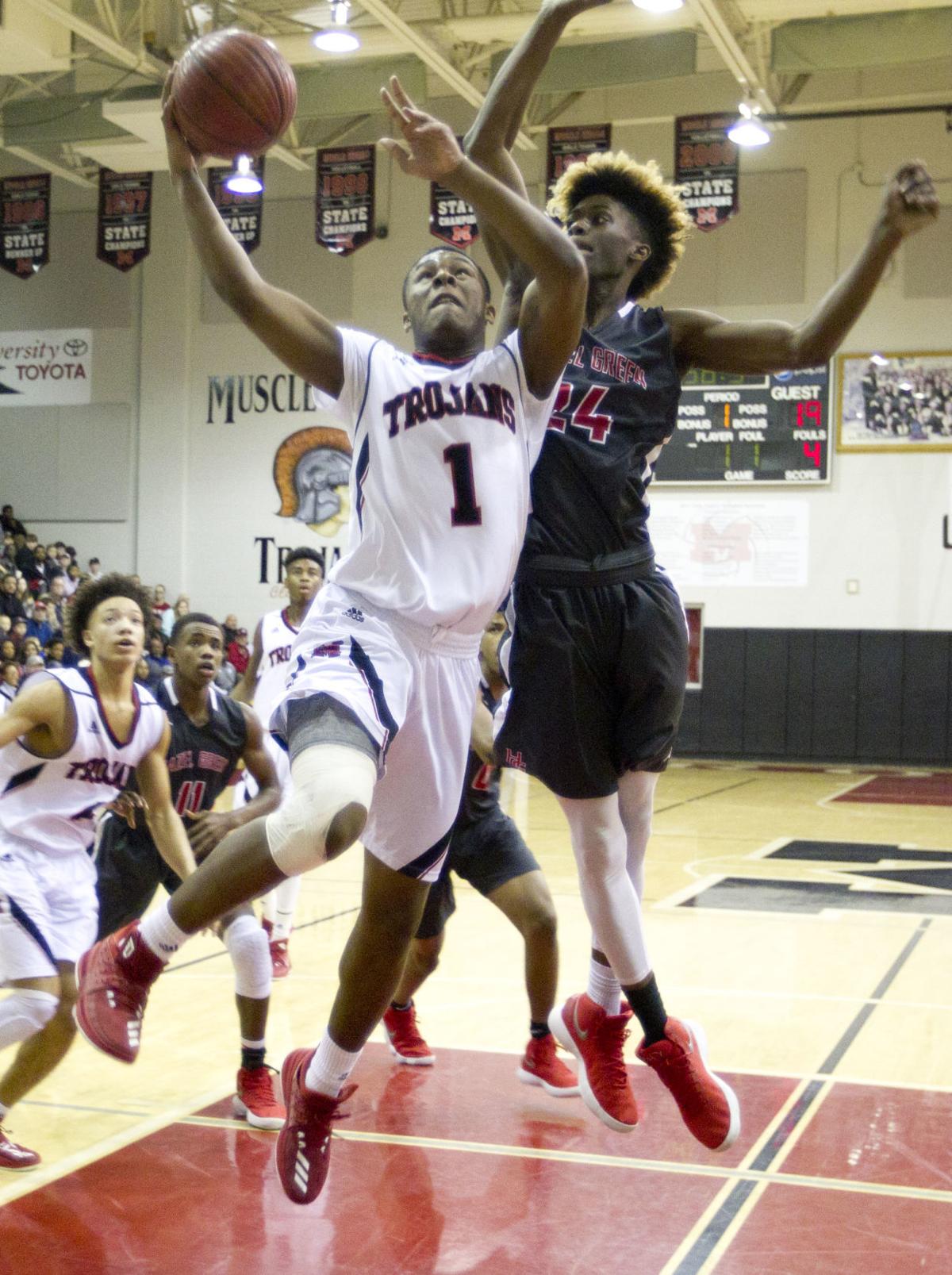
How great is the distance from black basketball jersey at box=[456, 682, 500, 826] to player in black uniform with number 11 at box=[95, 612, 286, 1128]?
62 cm

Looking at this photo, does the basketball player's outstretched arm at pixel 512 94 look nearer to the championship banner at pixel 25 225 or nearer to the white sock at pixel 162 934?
the white sock at pixel 162 934

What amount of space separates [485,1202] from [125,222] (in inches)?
606

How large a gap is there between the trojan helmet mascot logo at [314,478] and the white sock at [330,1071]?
55.0 feet

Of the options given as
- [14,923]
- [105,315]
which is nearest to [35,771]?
[14,923]

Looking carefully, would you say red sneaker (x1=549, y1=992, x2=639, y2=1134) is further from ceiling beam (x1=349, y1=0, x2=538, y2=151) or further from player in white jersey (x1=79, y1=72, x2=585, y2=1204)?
ceiling beam (x1=349, y1=0, x2=538, y2=151)

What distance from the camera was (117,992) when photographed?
2.91 m

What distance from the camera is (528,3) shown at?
14.3 meters

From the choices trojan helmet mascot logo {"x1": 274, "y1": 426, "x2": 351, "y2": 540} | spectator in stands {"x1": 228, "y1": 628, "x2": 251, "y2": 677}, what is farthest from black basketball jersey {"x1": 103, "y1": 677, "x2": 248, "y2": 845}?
trojan helmet mascot logo {"x1": 274, "y1": 426, "x2": 351, "y2": 540}

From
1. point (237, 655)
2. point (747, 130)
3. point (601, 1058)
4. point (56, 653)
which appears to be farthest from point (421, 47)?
point (601, 1058)

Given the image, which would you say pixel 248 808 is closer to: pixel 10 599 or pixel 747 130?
pixel 747 130

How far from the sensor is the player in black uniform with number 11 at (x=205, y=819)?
14.7 ft

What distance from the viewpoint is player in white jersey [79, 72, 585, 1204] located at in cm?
296

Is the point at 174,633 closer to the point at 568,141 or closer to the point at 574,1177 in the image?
the point at 574,1177

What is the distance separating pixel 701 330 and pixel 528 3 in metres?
12.0
